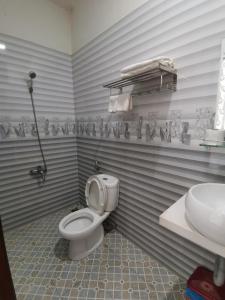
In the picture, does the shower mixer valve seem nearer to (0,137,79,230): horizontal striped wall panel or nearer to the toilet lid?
(0,137,79,230): horizontal striped wall panel

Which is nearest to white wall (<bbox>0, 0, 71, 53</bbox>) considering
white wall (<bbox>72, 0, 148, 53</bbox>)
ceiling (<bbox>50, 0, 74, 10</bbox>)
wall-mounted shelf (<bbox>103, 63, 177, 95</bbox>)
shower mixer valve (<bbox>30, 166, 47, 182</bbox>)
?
ceiling (<bbox>50, 0, 74, 10</bbox>)

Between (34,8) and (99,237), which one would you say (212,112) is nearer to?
(99,237)

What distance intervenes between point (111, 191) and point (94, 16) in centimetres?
207

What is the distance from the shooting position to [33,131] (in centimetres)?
214

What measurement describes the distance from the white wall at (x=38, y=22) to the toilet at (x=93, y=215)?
1.91 metres

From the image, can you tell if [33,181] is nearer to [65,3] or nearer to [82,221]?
[82,221]

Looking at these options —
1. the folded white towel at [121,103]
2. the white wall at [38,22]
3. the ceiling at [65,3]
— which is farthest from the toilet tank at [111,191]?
the ceiling at [65,3]

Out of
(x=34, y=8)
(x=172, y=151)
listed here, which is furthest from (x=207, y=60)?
(x=34, y=8)

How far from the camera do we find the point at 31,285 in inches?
55.9

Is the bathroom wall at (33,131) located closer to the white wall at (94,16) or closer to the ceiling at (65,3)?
the white wall at (94,16)

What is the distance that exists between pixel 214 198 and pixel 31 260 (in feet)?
6.01

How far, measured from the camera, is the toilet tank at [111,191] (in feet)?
5.97

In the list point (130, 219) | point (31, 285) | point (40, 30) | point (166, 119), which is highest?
point (40, 30)

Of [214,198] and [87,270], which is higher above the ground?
[214,198]
